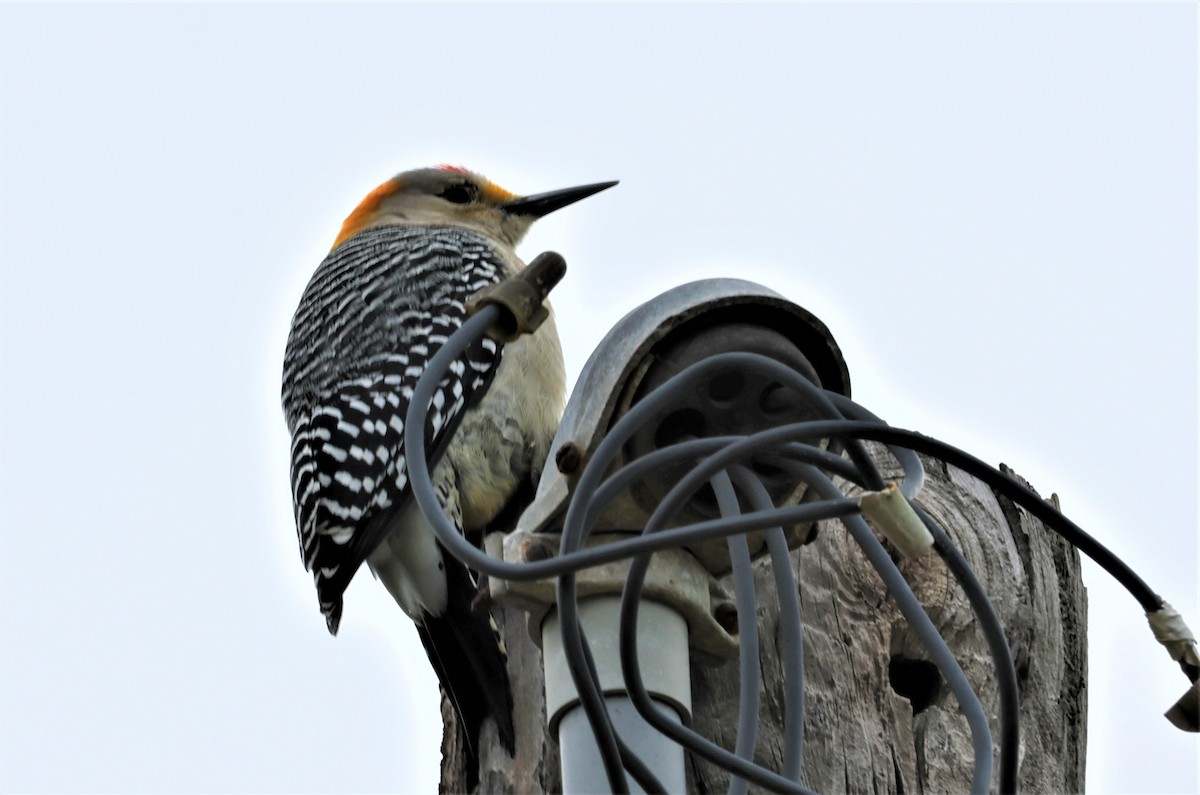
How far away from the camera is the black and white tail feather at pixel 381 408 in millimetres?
3756

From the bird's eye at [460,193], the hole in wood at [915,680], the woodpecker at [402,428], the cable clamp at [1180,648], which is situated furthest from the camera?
the bird's eye at [460,193]

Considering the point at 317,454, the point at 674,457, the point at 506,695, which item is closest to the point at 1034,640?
the point at 506,695

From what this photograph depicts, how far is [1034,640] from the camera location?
3039mm

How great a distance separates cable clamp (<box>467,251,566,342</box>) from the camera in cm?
182

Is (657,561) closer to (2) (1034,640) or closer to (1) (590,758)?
(1) (590,758)

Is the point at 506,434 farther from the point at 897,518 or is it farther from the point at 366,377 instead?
the point at 897,518

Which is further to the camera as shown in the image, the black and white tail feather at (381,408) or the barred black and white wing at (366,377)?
the barred black and white wing at (366,377)

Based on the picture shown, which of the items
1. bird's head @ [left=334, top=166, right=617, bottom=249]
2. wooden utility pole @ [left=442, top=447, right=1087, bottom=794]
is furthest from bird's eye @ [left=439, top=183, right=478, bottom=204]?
wooden utility pole @ [left=442, top=447, right=1087, bottom=794]

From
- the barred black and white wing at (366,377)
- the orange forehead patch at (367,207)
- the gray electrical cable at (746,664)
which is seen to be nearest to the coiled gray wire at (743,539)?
the gray electrical cable at (746,664)

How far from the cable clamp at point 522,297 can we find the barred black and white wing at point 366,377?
6.68ft

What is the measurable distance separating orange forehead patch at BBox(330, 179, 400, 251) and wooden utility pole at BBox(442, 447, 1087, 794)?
3.58 meters

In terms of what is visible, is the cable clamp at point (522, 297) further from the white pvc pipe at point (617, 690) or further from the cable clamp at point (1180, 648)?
the cable clamp at point (1180, 648)

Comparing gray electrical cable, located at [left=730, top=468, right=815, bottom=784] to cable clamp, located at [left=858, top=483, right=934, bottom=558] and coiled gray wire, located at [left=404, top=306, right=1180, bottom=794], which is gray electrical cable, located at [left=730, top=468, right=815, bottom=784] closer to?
coiled gray wire, located at [left=404, top=306, right=1180, bottom=794]

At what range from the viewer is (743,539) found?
189 centimetres
